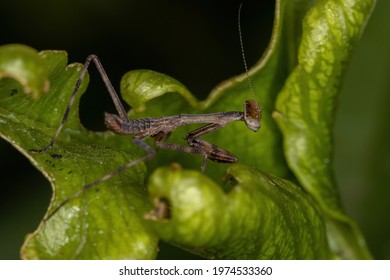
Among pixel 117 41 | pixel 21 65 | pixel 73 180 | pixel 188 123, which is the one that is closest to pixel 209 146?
pixel 188 123

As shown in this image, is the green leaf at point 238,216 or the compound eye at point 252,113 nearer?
the green leaf at point 238,216

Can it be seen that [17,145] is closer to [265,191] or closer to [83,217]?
[83,217]

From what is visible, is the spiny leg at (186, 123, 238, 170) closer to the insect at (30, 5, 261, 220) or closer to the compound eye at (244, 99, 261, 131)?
the insect at (30, 5, 261, 220)

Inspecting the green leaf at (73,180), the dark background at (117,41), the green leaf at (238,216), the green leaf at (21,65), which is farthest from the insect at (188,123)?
the dark background at (117,41)

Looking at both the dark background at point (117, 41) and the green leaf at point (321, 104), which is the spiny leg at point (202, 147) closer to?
the green leaf at point (321, 104)

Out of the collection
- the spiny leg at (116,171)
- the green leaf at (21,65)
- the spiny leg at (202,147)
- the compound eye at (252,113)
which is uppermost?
the green leaf at (21,65)

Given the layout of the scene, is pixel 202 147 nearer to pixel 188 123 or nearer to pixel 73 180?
pixel 188 123
